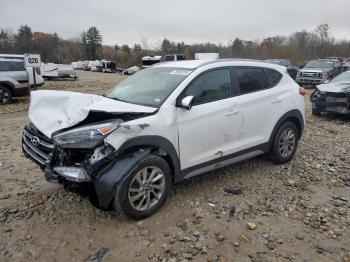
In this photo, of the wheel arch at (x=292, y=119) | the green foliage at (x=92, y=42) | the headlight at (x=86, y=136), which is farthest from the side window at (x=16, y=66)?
the green foliage at (x=92, y=42)

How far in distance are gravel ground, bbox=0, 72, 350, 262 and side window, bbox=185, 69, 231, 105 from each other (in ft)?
4.05

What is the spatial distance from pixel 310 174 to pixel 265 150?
781 millimetres

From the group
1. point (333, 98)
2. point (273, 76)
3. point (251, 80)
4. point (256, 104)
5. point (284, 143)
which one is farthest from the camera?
point (333, 98)

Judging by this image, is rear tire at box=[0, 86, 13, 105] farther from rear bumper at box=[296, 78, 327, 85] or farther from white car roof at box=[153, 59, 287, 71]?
rear bumper at box=[296, 78, 327, 85]

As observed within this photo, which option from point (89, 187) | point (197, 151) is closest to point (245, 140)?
point (197, 151)

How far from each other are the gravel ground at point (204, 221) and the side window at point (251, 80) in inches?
50.2

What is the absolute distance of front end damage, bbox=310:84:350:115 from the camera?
9156 mm

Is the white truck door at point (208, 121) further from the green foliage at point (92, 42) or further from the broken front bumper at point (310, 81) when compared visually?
the green foliage at point (92, 42)

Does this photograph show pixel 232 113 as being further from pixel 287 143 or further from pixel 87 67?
pixel 87 67

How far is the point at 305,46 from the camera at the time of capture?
61.7 m

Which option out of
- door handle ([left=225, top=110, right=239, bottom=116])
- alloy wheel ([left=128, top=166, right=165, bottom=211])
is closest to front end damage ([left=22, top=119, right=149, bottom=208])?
alloy wheel ([left=128, top=166, right=165, bottom=211])

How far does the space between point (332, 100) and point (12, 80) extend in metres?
11.0

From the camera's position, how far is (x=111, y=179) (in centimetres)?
350

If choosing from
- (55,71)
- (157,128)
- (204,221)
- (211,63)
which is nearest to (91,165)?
(157,128)
